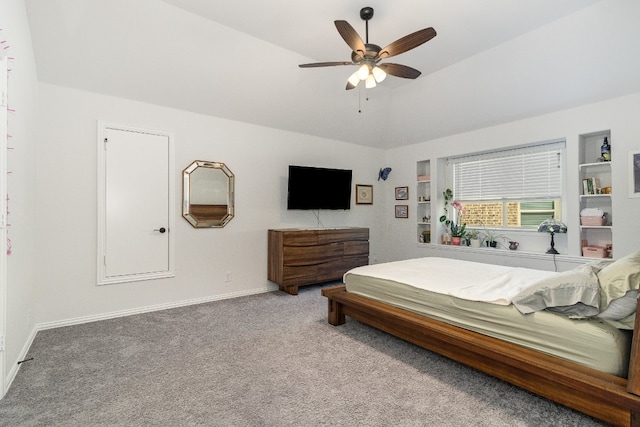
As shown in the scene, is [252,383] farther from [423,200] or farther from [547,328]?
[423,200]

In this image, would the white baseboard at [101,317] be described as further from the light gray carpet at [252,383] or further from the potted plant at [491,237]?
the potted plant at [491,237]

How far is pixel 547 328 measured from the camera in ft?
6.09

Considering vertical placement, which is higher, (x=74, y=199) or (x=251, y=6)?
(x=251, y=6)

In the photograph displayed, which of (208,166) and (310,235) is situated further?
(310,235)

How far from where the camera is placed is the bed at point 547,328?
5.27ft

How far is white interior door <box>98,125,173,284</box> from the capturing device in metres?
3.51

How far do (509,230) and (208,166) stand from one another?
4.59 metres

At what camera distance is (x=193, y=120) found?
4086 millimetres

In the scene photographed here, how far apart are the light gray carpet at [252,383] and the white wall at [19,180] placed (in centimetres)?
31

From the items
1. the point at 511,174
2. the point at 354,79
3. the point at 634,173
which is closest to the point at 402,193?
the point at 511,174

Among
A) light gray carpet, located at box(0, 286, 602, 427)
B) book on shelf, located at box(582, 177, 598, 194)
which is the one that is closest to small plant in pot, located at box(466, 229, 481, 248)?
book on shelf, located at box(582, 177, 598, 194)

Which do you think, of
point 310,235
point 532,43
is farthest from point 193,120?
point 532,43

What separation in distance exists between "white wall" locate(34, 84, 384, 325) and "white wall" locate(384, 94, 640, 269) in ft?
3.99

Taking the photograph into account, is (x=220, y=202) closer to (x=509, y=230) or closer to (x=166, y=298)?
(x=166, y=298)
